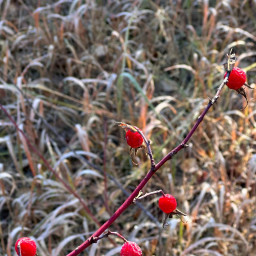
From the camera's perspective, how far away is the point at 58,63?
121 inches

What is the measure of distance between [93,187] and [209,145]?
0.70 meters

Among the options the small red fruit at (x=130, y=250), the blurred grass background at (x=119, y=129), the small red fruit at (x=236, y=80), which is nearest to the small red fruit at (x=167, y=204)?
the small red fruit at (x=130, y=250)

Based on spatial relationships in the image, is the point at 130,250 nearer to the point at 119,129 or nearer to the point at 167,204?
the point at 167,204

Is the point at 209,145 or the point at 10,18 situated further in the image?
the point at 10,18

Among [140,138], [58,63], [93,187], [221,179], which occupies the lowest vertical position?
[93,187]

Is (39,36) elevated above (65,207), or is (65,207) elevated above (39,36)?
(39,36)

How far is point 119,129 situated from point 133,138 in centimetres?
138

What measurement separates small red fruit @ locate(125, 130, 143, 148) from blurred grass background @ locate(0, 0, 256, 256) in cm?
101

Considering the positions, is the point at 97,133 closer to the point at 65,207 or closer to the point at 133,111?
the point at 133,111

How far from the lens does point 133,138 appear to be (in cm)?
65

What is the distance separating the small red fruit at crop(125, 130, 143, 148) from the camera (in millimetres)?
648

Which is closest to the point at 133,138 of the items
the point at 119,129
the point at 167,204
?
the point at 167,204

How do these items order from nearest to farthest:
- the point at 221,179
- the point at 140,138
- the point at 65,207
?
the point at 140,138
the point at 65,207
the point at 221,179

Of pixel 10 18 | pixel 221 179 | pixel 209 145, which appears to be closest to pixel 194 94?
pixel 209 145
